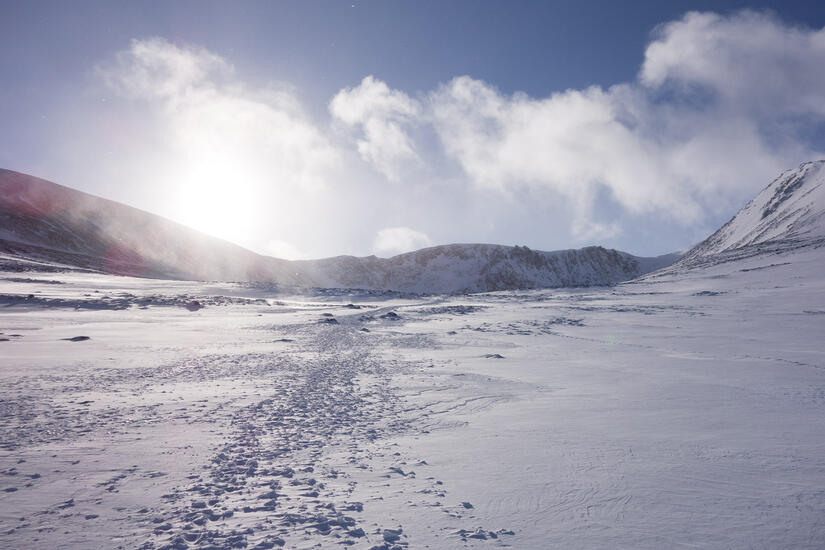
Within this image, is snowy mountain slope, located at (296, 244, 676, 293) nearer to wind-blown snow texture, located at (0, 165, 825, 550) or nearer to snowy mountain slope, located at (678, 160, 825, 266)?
snowy mountain slope, located at (678, 160, 825, 266)

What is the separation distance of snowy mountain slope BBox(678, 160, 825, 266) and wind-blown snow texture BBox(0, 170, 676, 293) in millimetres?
32561

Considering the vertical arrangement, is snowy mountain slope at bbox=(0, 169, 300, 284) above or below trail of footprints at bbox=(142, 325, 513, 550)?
above

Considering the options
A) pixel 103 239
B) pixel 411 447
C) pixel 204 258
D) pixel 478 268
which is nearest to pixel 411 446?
pixel 411 447

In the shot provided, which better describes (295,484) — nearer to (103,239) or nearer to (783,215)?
(783,215)

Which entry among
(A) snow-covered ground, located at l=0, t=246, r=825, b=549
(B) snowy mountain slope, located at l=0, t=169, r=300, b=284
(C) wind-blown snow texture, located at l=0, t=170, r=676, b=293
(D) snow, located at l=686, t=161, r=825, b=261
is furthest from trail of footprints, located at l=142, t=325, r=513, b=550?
(B) snowy mountain slope, located at l=0, t=169, r=300, b=284

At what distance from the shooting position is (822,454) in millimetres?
4570

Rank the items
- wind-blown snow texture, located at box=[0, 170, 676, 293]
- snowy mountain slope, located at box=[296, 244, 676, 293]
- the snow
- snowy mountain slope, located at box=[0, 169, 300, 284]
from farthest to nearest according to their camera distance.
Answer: snowy mountain slope, located at box=[296, 244, 676, 293] → wind-blown snow texture, located at box=[0, 170, 676, 293] → snowy mountain slope, located at box=[0, 169, 300, 284] → the snow

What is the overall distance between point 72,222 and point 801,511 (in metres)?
109

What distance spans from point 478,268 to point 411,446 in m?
154

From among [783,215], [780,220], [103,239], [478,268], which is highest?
[783,215]

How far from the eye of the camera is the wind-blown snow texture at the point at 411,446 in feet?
10.8

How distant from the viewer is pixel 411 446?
5.20 m

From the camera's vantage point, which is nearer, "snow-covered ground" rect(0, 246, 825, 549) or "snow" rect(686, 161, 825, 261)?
"snow-covered ground" rect(0, 246, 825, 549)

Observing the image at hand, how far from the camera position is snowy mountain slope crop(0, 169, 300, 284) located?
219 ft
